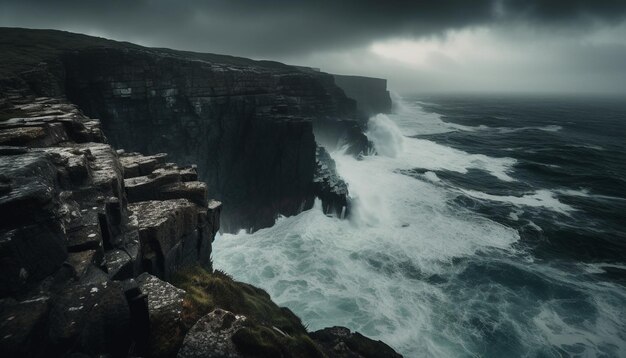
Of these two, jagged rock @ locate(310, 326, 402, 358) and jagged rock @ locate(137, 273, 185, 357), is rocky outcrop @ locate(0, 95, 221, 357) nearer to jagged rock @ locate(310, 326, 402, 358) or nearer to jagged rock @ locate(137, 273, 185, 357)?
jagged rock @ locate(137, 273, 185, 357)

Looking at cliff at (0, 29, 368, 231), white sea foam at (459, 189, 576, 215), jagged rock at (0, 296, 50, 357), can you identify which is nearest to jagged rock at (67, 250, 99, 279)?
jagged rock at (0, 296, 50, 357)

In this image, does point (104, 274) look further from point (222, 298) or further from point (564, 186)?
point (564, 186)

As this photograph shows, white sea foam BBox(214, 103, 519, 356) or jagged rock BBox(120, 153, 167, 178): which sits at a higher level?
jagged rock BBox(120, 153, 167, 178)

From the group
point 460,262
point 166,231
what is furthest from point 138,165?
point 460,262

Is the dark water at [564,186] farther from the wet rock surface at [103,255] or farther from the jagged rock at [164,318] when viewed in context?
the jagged rock at [164,318]

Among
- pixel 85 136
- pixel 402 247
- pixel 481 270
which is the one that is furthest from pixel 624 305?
pixel 85 136

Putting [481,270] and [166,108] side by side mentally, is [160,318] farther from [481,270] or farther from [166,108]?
[166,108]

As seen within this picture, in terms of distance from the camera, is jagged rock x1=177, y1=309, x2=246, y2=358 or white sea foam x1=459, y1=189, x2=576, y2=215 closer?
jagged rock x1=177, y1=309, x2=246, y2=358
